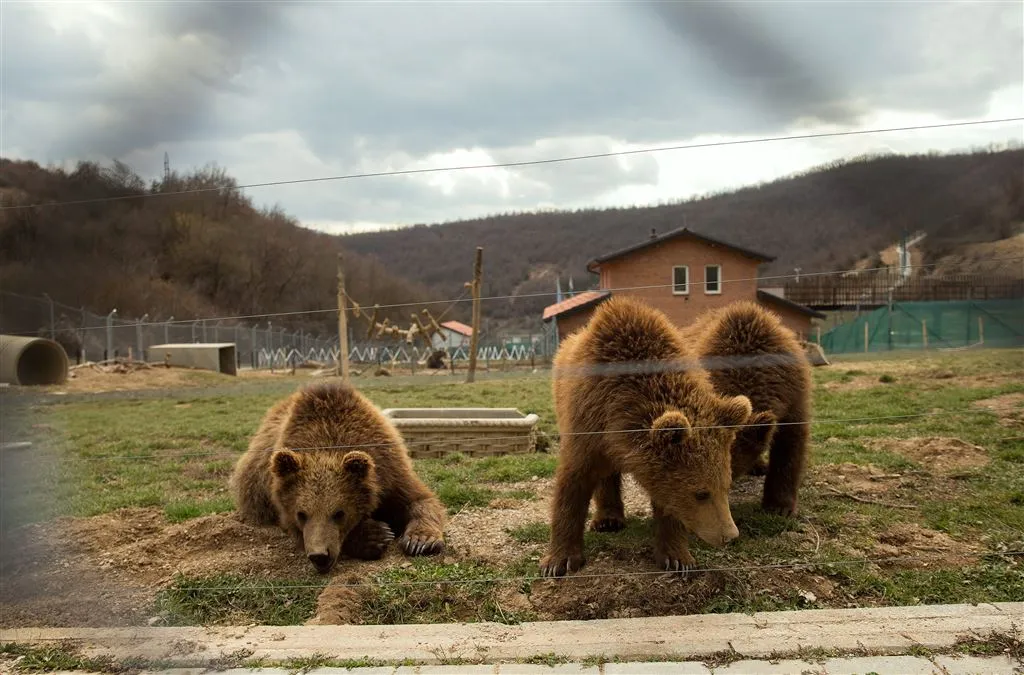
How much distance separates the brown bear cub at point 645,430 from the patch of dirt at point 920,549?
49.6 inches

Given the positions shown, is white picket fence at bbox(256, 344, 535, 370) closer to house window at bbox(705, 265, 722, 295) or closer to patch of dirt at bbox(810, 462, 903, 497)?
house window at bbox(705, 265, 722, 295)

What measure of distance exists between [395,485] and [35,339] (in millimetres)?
2367

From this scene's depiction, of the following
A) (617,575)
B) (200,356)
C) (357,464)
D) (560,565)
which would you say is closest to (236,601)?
(357,464)

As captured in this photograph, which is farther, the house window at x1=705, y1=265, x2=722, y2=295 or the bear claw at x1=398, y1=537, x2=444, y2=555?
the bear claw at x1=398, y1=537, x2=444, y2=555

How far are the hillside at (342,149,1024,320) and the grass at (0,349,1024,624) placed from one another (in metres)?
0.69

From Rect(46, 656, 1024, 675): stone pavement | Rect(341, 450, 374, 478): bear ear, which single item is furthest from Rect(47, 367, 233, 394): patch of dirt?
Rect(46, 656, 1024, 675): stone pavement

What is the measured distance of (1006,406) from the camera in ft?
14.9

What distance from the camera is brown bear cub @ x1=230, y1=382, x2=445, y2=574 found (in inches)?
169

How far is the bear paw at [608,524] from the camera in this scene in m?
4.76

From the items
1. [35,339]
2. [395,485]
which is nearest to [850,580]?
[395,485]

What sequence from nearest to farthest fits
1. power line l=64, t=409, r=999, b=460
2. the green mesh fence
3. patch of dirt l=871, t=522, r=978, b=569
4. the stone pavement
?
1. the stone pavement
2. power line l=64, t=409, r=999, b=460
3. the green mesh fence
4. patch of dirt l=871, t=522, r=978, b=569

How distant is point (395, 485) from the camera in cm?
481

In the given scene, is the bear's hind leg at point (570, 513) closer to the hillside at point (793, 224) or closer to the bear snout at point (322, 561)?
the hillside at point (793, 224)

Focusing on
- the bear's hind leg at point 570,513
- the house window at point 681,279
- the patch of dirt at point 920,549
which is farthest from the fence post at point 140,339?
the patch of dirt at point 920,549
